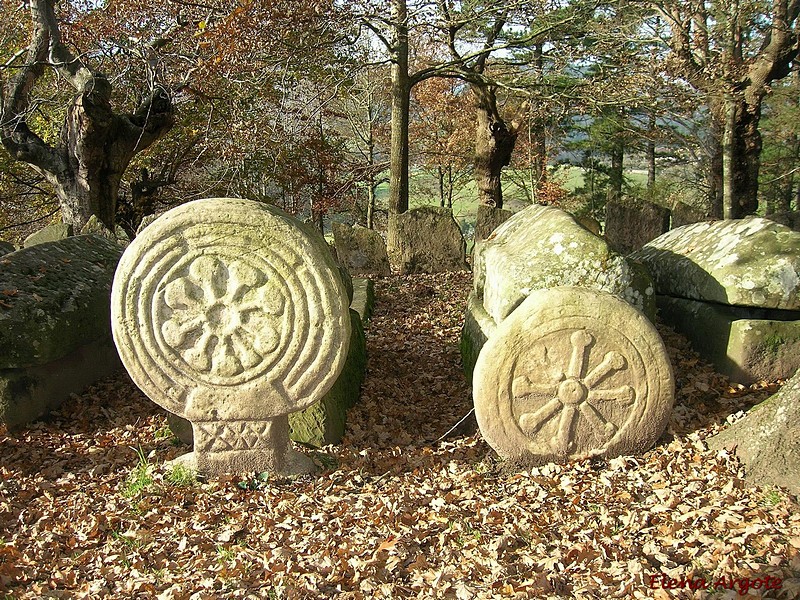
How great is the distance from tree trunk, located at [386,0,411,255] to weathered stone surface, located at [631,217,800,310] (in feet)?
18.4

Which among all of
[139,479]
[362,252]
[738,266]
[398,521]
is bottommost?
Result: [398,521]

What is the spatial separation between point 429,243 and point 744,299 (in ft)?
20.3

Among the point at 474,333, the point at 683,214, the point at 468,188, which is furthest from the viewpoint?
the point at 468,188

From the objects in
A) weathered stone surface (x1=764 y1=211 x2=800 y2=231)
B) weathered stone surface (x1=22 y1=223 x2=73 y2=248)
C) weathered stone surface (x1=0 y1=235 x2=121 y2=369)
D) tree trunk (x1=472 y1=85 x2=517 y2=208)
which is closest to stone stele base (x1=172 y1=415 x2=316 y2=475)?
weathered stone surface (x1=0 y1=235 x2=121 y2=369)

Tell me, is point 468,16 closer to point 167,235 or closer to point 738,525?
point 167,235

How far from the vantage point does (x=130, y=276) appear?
4.32m

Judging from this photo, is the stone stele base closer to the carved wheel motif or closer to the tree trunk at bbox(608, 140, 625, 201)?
the carved wheel motif

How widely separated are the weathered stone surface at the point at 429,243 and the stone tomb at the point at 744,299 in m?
5.12

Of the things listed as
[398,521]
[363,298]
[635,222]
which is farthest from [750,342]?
[635,222]

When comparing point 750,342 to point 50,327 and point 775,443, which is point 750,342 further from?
point 50,327

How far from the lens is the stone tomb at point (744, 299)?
5.47 meters

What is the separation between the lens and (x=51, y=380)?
579 cm

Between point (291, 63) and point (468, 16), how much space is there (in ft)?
10.5

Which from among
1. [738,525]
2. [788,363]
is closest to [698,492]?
[738,525]
